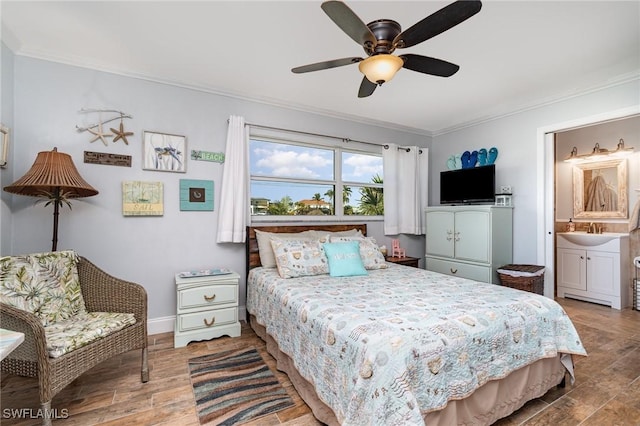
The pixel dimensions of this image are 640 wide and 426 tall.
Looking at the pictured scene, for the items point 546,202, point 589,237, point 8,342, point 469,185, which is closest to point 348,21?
point 8,342

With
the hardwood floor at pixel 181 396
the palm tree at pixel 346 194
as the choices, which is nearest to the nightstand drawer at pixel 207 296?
the hardwood floor at pixel 181 396

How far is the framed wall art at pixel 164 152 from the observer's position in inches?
119

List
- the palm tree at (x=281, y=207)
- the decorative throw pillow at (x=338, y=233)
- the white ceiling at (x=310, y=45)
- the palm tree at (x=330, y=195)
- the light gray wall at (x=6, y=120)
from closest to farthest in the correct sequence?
the white ceiling at (x=310, y=45)
the light gray wall at (x=6, y=120)
the decorative throw pillow at (x=338, y=233)
the palm tree at (x=281, y=207)
the palm tree at (x=330, y=195)

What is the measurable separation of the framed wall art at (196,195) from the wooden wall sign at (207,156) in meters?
0.24

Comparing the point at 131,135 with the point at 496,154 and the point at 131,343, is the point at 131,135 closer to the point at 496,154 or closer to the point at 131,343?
the point at 131,343

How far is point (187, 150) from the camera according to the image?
126 inches

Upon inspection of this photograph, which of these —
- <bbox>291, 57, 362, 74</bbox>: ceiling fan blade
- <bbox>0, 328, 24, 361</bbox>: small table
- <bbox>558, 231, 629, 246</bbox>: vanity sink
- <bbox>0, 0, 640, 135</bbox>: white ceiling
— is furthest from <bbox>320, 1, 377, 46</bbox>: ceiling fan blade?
<bbox>558, 231, 629, 246</bbox>: vanity sink

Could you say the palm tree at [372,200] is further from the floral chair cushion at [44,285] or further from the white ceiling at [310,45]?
the floral chair cushion at [44,285]

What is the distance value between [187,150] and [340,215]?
2055 millimetres

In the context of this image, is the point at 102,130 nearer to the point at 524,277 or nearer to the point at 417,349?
the point at 417,349

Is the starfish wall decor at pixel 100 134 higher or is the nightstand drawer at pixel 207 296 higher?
the starfish wall decor at pixel 100 134

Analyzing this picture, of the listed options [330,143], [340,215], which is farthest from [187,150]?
[340,215]

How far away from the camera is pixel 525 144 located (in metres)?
3.82

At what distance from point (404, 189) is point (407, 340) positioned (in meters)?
3.41
